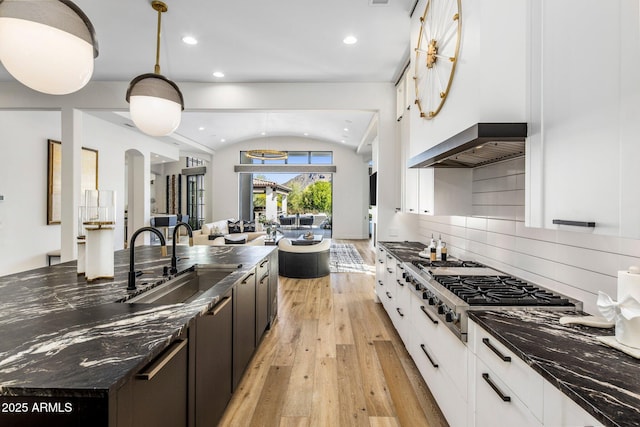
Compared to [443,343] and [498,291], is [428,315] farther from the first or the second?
[498,291]

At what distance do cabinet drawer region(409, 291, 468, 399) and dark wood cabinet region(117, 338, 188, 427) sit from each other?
4.32 ft

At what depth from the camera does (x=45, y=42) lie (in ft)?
4.65

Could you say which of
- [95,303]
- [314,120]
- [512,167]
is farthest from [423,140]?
[314,120]

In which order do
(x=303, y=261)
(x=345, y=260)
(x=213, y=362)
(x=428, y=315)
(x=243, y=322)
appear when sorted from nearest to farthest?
(x=213, y=362) < (x=428, y=315) < (x=243, y=322) < (x=303, y=261) < (x=345, y=260)

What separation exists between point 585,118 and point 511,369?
3.12ft

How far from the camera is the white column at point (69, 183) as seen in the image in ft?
15.3

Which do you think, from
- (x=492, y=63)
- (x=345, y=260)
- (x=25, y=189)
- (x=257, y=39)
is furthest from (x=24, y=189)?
(x=492, y=63)

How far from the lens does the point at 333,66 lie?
4148 mm

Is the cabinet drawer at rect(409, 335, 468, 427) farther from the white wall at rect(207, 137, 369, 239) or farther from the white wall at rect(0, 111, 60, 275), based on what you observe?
the white wall at rect(207, 137, 369, 239)

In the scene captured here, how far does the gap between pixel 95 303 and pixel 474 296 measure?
1.89m

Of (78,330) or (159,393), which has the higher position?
(78,330)

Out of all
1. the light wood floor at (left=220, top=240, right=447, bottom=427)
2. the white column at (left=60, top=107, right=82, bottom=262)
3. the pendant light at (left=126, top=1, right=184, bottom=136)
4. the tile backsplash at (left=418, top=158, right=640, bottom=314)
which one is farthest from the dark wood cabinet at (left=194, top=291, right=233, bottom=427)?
the white column at (left=60, top=107, right=82, bottom=262)

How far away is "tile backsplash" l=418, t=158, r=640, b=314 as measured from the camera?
4.66 feet

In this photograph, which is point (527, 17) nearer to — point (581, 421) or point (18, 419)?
point (581, 421)
